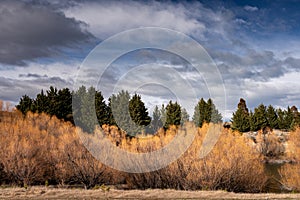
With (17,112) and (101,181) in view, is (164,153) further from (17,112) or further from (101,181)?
(17,112)

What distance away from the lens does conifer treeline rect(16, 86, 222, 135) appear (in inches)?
2474

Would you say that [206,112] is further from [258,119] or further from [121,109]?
[121,109]

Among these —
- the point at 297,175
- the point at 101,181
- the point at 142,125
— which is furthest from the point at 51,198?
the point at 142,125

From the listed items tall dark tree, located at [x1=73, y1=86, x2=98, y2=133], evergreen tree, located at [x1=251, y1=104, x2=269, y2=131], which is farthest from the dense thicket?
tall dark tree, located at [x1=73, y1=86, x2=98, y2=133]

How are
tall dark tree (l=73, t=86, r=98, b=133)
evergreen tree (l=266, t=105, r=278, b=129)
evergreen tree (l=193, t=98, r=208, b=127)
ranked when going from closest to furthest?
tall dark tree (l=73, t=86, r=98, b=133)
evergreen tree (l=193, t=98, r=208, b=127)
evergreen tree (l=266, t=105, r=278, b=129)

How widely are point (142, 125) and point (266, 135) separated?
26.5 metres

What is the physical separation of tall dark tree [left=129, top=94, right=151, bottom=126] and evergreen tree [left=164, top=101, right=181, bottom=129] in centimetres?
415

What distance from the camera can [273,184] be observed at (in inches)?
1481

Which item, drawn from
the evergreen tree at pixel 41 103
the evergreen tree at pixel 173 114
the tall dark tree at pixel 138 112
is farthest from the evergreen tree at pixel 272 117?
the evergreen tree at pixel 41 103

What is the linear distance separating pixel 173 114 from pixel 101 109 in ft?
46.0

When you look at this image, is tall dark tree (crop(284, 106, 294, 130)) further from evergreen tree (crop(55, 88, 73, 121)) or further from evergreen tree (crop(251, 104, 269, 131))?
evergreen tree (crop(55, 88, 73, 121))

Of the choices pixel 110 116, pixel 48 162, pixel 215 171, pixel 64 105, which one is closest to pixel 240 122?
pixel 110 116

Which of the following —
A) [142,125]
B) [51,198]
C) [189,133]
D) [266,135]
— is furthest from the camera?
[266,135]

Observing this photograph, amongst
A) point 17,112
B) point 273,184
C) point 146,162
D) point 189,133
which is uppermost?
point 17,112
